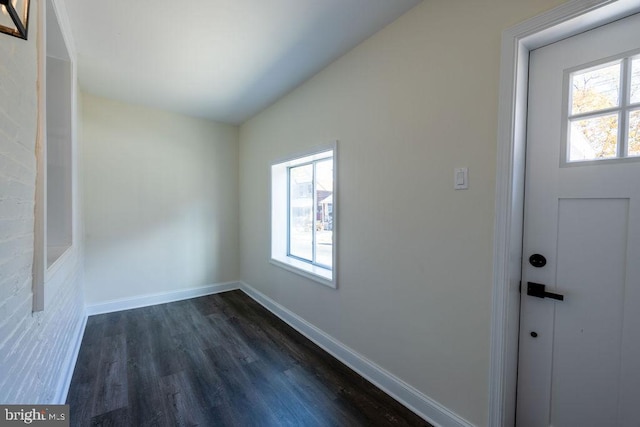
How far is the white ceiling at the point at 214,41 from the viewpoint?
172 centimetres

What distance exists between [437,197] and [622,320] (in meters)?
0.93

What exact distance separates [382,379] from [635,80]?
2.13 meters

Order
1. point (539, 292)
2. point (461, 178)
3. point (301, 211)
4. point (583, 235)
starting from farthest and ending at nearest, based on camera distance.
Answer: point (301, 211) < point (461, 178) < point (539, 292) < point (583, 235)

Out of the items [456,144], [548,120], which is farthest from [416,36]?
[548,120]

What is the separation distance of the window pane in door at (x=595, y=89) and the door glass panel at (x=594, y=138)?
55 mm

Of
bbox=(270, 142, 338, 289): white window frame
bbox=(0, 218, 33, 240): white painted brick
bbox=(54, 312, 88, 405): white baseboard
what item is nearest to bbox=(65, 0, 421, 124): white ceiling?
A: bbox=(270, 142, 338, 289): white window frame

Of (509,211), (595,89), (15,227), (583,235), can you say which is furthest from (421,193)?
(15,227)

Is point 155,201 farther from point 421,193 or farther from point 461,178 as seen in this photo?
point 461,178

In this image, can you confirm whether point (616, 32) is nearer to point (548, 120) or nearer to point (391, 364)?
point (548, 120)

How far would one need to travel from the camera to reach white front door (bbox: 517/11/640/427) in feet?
3.65

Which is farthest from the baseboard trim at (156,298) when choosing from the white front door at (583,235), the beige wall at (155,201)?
the white front door at (583,235)

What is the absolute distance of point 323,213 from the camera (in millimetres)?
3076

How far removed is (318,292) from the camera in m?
2.61

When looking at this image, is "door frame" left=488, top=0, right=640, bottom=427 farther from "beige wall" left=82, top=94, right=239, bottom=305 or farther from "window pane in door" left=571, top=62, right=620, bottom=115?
"beige wall" left=82, top=94, right=239, bottom=305
